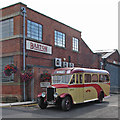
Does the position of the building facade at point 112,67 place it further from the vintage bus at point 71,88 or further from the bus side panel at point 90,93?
the bus side panel at point 90,93

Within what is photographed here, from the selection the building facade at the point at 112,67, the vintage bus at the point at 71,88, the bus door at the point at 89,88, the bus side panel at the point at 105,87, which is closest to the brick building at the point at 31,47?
the vintage bus at the point at 71,88

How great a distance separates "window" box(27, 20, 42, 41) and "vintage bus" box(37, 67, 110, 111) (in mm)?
6153

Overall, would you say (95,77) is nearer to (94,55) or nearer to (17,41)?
(17,41)

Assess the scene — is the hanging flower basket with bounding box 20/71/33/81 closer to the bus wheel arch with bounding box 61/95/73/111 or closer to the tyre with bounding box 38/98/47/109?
the tyre with bounding box 38/98/47/109

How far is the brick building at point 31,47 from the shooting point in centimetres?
1770

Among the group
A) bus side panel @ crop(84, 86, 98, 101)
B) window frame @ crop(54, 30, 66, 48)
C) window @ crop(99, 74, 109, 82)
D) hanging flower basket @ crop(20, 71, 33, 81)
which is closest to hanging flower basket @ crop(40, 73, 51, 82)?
hanging flower basket @ crop(20, 71, 33, 81)

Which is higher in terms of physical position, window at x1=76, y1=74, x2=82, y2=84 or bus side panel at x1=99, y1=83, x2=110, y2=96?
window at x1=76, y1=74, x2=82, y2=84

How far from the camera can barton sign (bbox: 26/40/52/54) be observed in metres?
18.5

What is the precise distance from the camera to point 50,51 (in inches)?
838

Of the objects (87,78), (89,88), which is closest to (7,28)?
(87,78)

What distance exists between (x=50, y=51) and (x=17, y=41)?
4526 mm

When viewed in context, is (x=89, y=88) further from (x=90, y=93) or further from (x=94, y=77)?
(x=94, y=77)

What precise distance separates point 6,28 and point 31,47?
125 inches

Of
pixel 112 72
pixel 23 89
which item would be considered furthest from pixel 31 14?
pixel 112 72
